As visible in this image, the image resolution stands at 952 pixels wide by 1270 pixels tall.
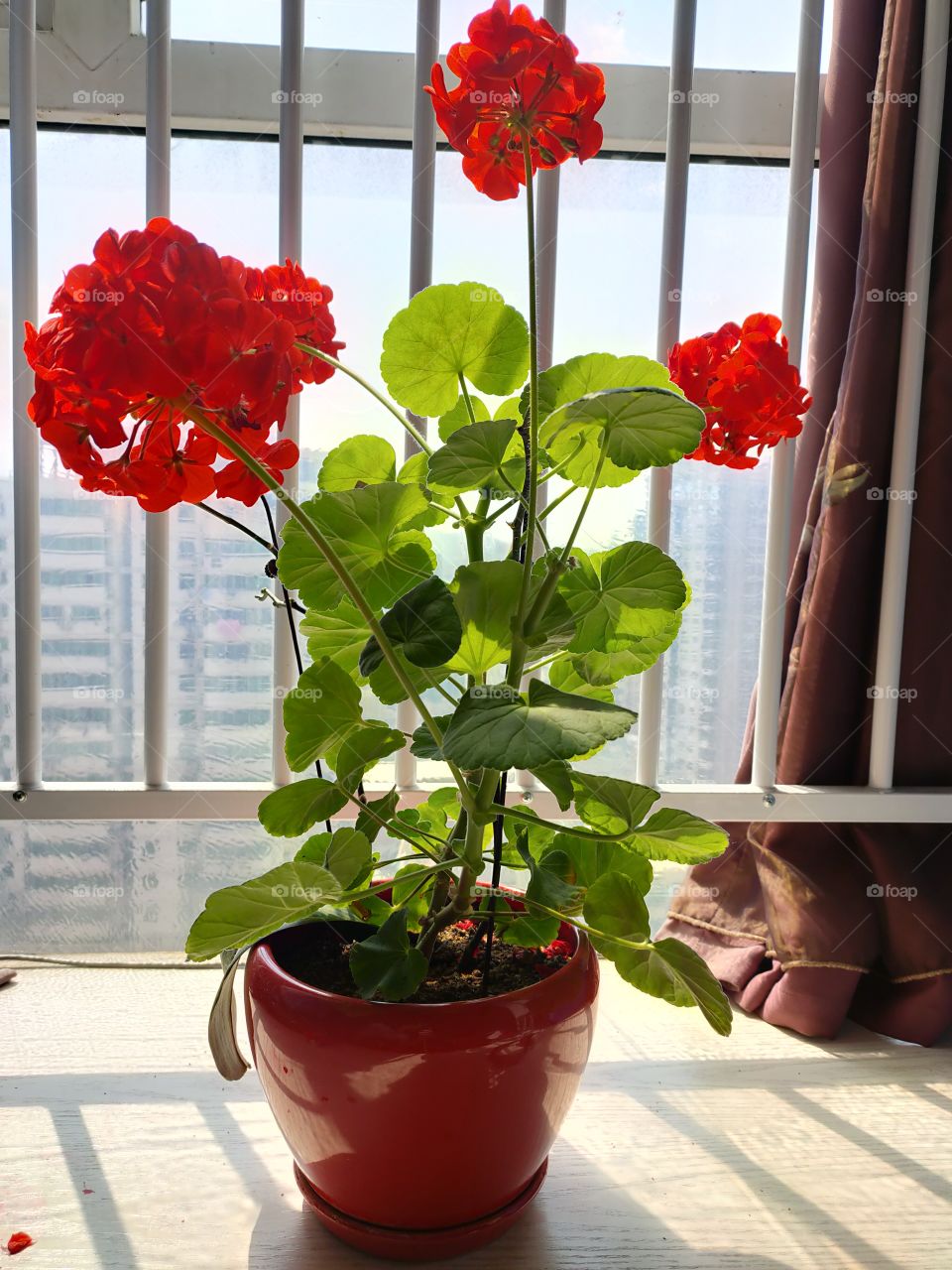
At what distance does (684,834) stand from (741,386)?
0.94 feet

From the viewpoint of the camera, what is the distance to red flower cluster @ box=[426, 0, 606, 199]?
517 mm

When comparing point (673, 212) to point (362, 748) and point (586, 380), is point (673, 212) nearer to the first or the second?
point (586, 380)

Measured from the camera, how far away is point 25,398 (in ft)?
3.11

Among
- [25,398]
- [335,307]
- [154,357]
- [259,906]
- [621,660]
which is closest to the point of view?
[154,357]

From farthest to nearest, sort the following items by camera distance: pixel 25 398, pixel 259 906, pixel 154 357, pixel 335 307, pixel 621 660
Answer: pixel 335 307 < pixel 25 398 < pixel 621 660 < pixel 259 906 < pixel 154 357

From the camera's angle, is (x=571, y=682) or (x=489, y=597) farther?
(x=571, y=682)

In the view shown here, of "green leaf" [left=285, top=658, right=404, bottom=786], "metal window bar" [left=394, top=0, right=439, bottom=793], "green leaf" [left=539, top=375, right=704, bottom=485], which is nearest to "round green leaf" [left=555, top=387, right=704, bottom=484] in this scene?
"green leaf" [left=539, top=375, right=704, bottom=485]

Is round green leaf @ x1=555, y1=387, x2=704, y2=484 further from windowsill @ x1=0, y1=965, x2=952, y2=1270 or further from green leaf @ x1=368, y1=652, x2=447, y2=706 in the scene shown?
windowsill @ x1=0, y1=965, x2=952, y2=1270

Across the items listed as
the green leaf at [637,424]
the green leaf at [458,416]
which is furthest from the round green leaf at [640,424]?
the green leaf at [458,416]

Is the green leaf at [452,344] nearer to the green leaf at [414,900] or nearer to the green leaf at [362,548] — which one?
the green leaf at [362,548]

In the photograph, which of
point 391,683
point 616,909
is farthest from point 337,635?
point 616,909

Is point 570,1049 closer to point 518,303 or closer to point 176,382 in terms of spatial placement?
point 176,382

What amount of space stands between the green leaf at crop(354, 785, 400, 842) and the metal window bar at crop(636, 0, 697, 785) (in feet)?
1.34

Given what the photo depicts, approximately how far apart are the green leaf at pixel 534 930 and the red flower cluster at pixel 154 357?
337 mm
